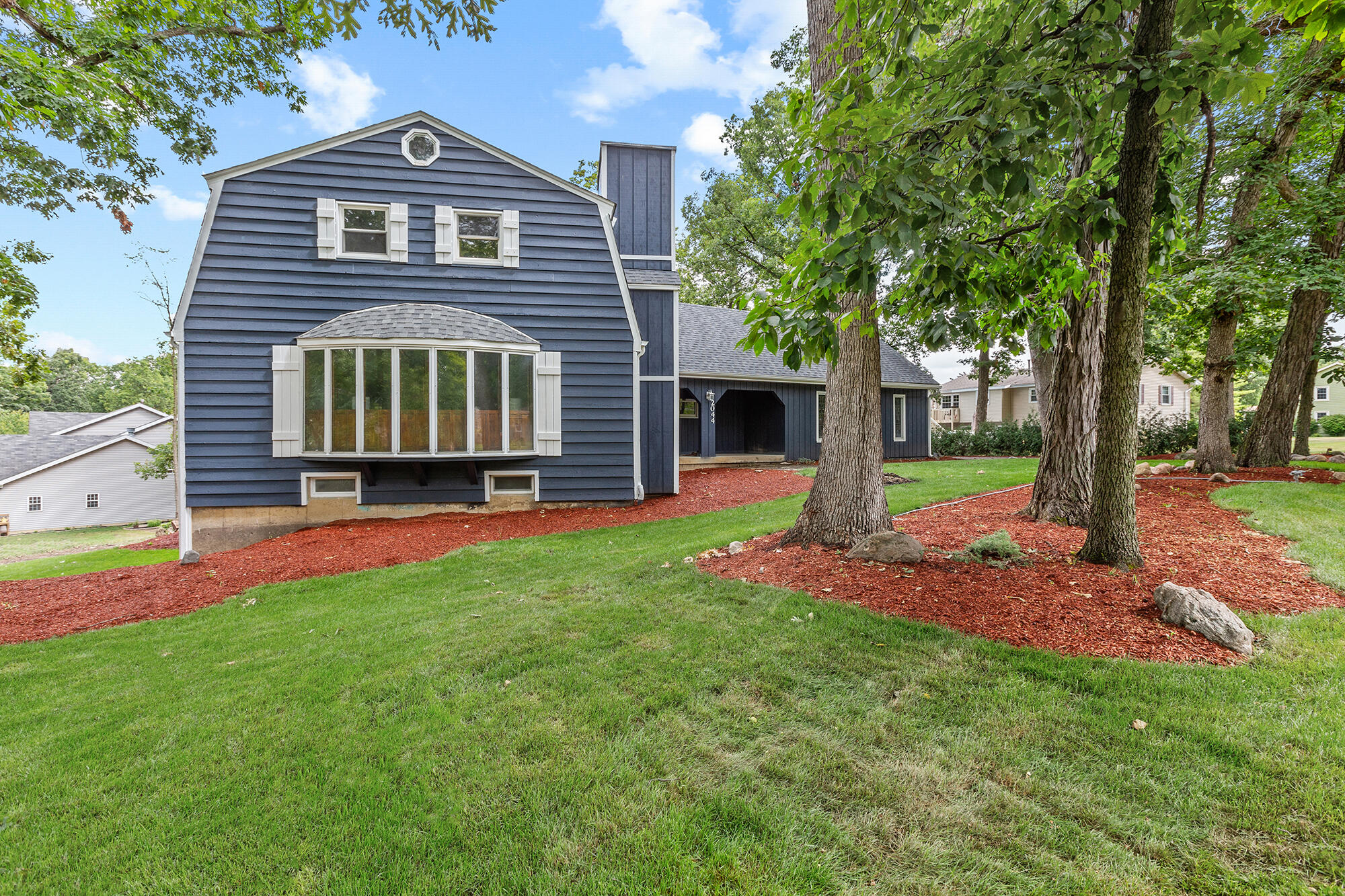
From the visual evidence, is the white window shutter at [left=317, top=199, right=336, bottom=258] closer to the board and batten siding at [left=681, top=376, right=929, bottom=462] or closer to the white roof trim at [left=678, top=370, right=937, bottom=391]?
the white roof trim at [left=678, top=370, right=937, bottom=391]

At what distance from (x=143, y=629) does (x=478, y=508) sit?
187 inches

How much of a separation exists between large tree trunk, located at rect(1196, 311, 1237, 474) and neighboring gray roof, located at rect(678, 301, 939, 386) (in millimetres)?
8141

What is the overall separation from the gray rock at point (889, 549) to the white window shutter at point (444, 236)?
821 centimetres

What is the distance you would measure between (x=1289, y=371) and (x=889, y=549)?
1066 cm

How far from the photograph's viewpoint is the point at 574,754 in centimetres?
219

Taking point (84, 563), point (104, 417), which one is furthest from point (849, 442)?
point (104, 417)

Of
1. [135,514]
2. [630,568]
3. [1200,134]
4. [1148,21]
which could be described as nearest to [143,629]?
[630,568]

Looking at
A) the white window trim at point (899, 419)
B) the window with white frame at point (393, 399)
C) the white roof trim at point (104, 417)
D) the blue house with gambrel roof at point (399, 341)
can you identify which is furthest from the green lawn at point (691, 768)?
the white roof trim at point (104, 417)

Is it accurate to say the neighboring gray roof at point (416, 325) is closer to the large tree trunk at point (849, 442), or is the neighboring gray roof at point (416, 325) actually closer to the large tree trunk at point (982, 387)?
the large tree trunk at point (849, 442)

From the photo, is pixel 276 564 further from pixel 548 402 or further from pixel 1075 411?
pixel 1075 411

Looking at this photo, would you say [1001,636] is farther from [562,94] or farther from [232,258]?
[562,94]

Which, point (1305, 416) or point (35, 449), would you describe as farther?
point (35, 449)

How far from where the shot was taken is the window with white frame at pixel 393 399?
7.82m

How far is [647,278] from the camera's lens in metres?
10.5
